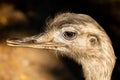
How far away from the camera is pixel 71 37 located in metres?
4.64

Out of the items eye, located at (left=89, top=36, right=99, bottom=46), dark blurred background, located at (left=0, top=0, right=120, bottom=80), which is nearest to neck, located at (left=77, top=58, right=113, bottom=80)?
eye, located at (left=89, top=36, right=99, bottom=46)

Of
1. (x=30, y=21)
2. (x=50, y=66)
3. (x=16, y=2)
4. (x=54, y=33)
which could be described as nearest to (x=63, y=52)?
(x=54, y=33)

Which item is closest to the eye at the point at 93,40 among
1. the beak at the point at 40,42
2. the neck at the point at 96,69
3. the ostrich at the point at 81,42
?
the ostrich at the point at 81,42

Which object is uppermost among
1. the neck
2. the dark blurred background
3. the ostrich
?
the dark blurred background

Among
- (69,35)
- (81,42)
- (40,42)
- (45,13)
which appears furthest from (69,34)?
(45,13)

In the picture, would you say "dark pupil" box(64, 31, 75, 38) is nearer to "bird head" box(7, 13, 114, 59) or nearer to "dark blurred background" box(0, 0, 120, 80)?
"bird head" box(7, 13, 114, 59)

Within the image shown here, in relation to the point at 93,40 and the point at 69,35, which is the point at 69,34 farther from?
the point at 93,40

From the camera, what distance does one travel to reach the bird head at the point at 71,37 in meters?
4.52

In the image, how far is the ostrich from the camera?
452 centimetres

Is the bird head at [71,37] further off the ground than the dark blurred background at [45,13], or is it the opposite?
the dark blurred background at [45,13]

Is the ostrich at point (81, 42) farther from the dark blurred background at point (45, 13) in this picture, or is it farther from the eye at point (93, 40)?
the dark blurred background at point (45, 13)

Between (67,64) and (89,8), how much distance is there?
40.7 inches

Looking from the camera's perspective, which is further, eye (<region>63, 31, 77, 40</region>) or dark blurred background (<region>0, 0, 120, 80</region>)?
dark blurred background (<region>0, 0, 120, 80</region>)

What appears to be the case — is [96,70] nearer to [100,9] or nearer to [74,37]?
[74,37]
